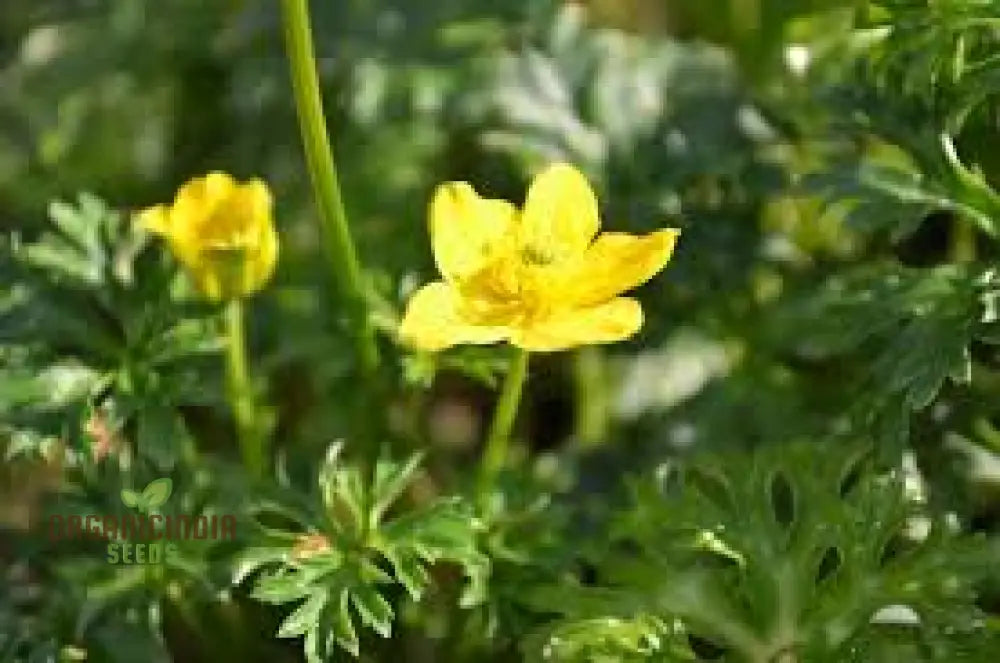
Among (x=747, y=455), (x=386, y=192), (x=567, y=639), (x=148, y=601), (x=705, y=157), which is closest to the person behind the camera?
(x=567, y=639)

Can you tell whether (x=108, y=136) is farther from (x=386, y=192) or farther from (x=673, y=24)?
(x=673, y=24)

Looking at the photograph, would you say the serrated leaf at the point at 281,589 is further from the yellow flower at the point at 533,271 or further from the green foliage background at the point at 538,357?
the yellow flower at the point at 533,271

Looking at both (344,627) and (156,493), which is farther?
(156,493)

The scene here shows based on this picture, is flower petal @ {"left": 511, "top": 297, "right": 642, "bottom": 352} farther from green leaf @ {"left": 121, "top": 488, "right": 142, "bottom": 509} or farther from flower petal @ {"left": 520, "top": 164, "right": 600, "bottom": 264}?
green leaf @ {"left": 121, "top": 488, "right": 142, "bottom": 509}

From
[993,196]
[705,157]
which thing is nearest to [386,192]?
[705,157]

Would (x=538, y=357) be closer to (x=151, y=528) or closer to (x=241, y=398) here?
(x=241, y=398)

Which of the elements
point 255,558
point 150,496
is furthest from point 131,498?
point 255,558

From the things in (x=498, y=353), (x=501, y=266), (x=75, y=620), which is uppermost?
(x=501, y=266)
